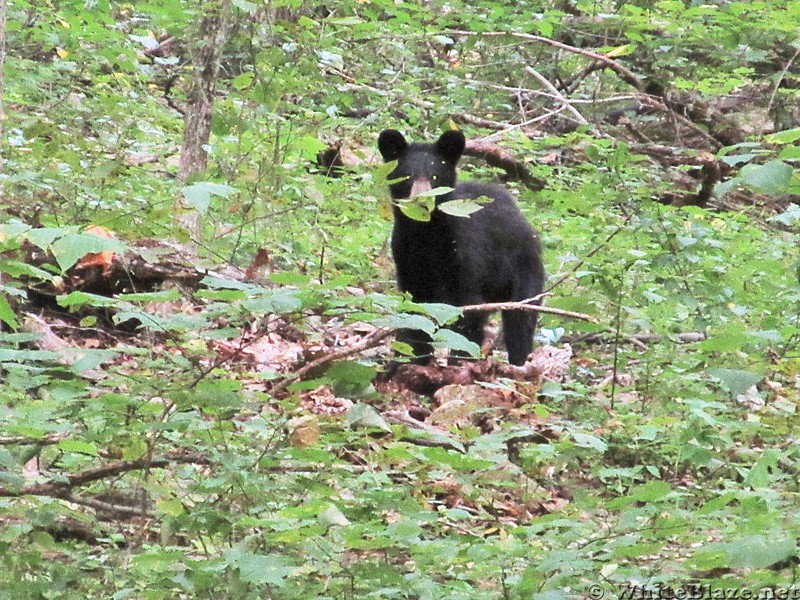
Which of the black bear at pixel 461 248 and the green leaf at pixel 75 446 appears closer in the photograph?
the green leaf at pixel 75 446

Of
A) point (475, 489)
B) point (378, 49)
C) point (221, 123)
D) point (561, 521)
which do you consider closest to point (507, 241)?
point (378, 49)

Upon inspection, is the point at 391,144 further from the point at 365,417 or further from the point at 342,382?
the point at 365,417

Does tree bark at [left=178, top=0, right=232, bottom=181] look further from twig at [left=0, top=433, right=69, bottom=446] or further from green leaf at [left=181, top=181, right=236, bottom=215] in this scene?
green leaf at [left=181, top=181, right=236, bottom=215]

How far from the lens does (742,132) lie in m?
12.0

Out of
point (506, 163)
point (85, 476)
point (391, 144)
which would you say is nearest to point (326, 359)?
point (85, 476)

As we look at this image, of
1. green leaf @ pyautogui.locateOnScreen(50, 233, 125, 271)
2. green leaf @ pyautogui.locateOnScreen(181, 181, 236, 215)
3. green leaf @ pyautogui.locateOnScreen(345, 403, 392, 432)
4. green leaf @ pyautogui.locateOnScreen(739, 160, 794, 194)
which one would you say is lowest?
green leaf @ pyautogui.locateOnScreen(345, 403, 392, 432)

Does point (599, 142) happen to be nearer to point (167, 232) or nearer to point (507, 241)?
point (507, 241)

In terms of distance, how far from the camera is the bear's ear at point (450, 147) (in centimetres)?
742

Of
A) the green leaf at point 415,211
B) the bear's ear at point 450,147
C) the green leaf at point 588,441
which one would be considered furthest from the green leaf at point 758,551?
the bear's ear at point 450,147

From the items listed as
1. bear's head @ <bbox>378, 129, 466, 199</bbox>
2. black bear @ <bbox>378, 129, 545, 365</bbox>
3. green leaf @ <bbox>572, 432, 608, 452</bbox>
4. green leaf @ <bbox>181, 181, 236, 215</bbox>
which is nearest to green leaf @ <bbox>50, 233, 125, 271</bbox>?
green leaf @ <bbox>181, 181, 236, 215</bbox>

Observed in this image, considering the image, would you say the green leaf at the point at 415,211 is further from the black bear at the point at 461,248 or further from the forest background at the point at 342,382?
the black bear at the point at 461,248

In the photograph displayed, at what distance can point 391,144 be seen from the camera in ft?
24.5

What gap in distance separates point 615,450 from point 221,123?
2411 mm

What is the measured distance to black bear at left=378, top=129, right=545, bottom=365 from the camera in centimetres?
740
